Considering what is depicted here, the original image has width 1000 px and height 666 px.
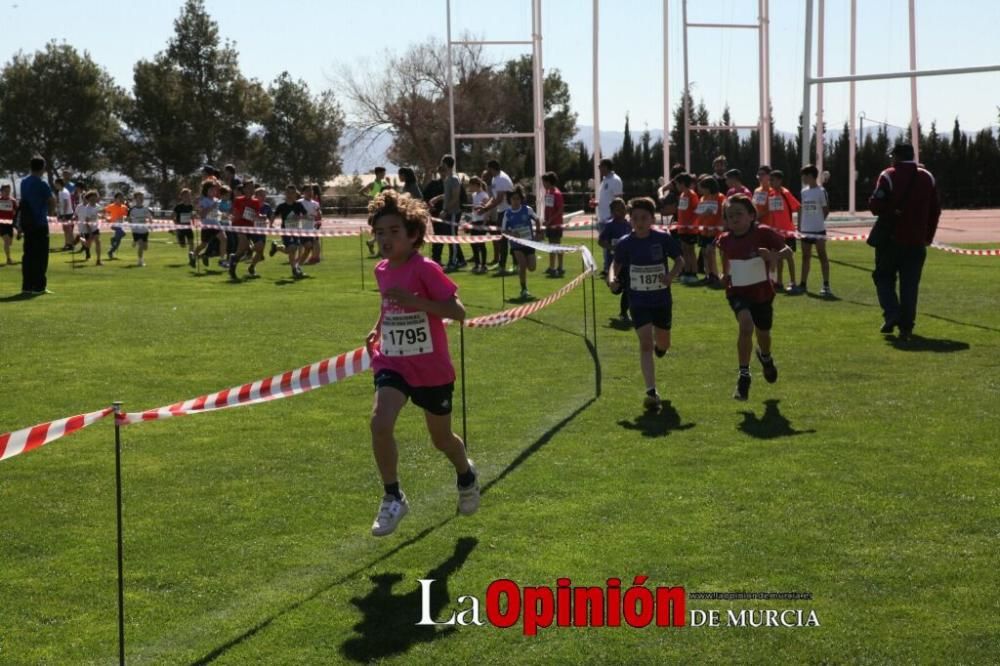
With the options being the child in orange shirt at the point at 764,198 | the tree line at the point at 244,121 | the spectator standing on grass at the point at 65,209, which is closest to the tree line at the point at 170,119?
the tree line at the point at 244,121

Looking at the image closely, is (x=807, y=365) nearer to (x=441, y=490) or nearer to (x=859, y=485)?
(x=859, y=485)

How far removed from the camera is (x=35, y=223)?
2236cm

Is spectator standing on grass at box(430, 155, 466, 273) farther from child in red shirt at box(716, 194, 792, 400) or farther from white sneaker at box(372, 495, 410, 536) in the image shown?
white sneaker at box(372, 495, 410, 536)

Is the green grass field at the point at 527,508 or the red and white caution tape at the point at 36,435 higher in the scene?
the red and white caution tape at the point at 36,435

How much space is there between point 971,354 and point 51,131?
74263 millimetres

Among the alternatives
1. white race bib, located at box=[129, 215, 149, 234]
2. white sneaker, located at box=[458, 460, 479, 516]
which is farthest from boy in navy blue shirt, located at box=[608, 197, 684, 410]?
white race bib, located at box=[129, 215, 149, 234]

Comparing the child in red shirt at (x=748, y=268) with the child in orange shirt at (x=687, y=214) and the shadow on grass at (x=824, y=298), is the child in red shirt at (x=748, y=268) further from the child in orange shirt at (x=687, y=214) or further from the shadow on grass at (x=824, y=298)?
the child in orange shirt at (x=687, y=214)

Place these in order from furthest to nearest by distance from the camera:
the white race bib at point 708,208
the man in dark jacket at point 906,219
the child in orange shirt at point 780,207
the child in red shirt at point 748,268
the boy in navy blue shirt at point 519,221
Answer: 1. the boy in navy blue shirt at point 519,221
2. the white race bib at point 708,208
3. the child in orange shirt at point 780,207
4. the man in dark jacket at point 906,219
5. the child in red shirt at point 748,268

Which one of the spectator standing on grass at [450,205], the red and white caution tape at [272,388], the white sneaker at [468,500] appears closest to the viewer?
the red and white caution tape at [272,388]

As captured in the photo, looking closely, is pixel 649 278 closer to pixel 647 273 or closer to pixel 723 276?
pixel 647 273

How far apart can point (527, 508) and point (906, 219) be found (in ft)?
32.2

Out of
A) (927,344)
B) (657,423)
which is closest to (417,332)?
(657,423)

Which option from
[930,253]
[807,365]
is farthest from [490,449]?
[930,253]

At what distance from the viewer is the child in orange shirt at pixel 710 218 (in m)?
22.5
